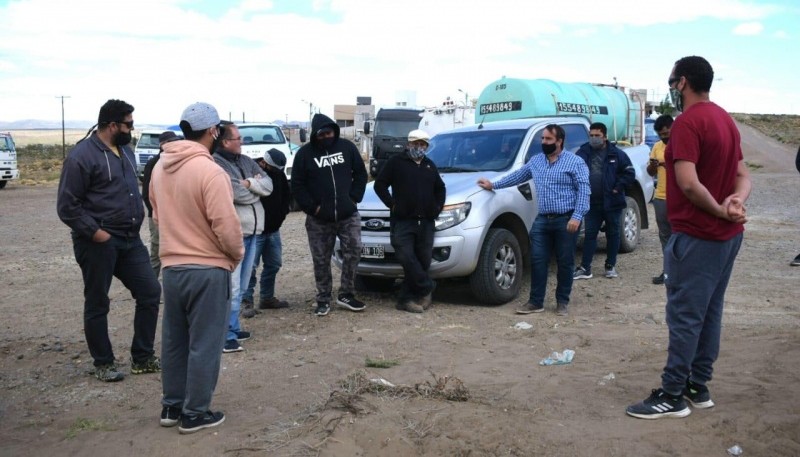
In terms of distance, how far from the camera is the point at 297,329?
7219 millimetres

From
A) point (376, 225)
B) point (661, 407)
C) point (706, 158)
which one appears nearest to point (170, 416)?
point (661, 407)

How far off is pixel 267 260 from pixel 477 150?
2.96 meters

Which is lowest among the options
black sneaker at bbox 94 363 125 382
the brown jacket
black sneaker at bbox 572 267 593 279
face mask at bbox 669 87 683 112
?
black sneaker at bbox 94 363 125 382

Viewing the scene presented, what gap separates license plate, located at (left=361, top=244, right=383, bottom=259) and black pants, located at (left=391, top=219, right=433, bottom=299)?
1.18 ft

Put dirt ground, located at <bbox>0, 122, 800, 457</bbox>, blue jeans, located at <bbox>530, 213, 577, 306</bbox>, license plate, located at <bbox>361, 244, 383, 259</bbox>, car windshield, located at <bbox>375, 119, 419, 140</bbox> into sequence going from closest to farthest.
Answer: dirt ground, located at <bbox>0, 122, 800, 457</bbox> < blue jeans, located at <bbox>530, 213, 577, 306</bbox> < license plate, located at <bbox>361, 244, 383, 259</bbox> < car windshield, located at <bbox>375, 119, 419, 140</bbox>

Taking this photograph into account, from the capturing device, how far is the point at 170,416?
177 inches

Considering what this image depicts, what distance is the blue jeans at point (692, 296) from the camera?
426 centimetres

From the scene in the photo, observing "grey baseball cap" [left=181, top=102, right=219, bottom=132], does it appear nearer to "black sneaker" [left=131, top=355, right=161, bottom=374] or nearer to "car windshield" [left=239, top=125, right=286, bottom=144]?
"black sneaker" [left=131, top=355, right=161, bottom=374]

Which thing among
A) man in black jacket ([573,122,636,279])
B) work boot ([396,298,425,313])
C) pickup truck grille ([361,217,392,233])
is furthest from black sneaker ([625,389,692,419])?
man in black jacket ([573,122,636,279])

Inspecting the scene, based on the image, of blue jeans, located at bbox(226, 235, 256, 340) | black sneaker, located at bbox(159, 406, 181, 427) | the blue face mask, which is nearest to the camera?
black sneaker, located at bbox(159, 406, 181, 427)

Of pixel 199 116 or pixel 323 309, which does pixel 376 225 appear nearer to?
pixel 323 309

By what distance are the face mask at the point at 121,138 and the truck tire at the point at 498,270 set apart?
3.77 metres

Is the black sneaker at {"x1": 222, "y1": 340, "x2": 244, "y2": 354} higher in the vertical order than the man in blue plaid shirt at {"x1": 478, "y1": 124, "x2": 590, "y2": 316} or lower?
lower

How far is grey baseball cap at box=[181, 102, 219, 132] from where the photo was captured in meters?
4.32
